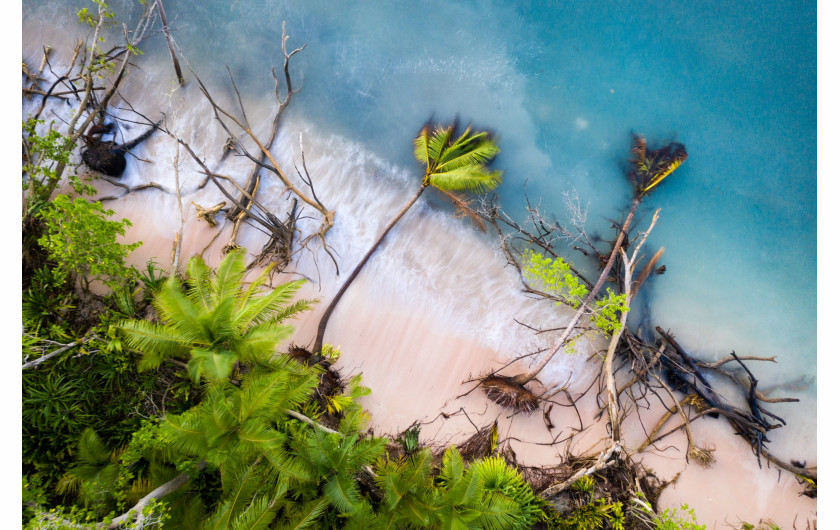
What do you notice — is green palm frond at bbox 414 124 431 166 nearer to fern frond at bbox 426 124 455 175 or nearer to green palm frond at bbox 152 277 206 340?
fern frond at bbox 426 124 455 175

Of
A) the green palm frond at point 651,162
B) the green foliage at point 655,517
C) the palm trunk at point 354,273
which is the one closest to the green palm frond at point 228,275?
the palm trunk at point 354,273

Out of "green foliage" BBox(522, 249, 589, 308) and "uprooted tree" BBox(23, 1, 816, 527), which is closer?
"uprooted tree" BBox(23, 1, 816, 527)

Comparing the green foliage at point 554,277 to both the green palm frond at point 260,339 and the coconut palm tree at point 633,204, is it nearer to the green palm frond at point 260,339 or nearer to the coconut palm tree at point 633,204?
the coconut palm tree at point 633,204

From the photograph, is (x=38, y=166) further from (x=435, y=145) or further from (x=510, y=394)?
(x=510, y=394)

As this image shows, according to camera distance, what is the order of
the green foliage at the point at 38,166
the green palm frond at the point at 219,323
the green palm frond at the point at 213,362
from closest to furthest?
1. the green palm frond at the point at 213,362
2. the green palm frond at the point at 219,323
3. the green foliage at the point at 38,166

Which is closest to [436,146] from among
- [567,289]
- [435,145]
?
[435,145]

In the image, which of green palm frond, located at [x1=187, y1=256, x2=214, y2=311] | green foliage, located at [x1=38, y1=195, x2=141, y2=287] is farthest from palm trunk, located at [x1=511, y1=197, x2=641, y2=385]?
green foliage, located at [x1=38, y1=195, x2=141, y2=287]
